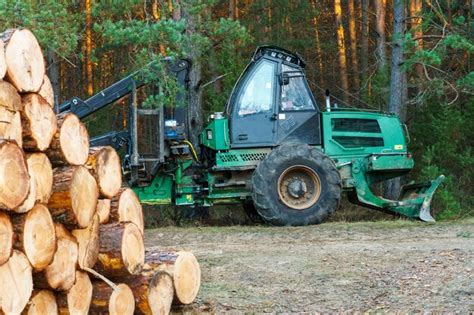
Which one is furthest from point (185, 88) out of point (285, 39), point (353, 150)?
point (285, 39)

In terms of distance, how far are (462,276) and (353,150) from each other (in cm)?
553

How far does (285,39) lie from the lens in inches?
802

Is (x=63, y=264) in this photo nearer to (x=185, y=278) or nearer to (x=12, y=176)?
(x=12, y=176)

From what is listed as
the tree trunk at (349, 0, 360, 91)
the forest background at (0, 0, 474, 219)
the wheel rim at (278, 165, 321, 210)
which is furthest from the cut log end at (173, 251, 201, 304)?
the tree trunk at (349, 0, 360, 91)

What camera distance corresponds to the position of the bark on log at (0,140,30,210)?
4.33 metres

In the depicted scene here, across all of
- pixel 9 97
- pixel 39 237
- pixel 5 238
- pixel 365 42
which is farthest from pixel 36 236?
pixel 365 42

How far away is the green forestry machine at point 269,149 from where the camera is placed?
11.2 m

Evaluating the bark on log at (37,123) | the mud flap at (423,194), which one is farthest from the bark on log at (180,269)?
the mud flap at (423,194)

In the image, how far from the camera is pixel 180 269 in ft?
19.6

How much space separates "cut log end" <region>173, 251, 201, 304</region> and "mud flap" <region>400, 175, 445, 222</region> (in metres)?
6.32

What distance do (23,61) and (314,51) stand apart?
1913cm

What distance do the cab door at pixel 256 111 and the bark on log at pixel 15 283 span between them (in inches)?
285

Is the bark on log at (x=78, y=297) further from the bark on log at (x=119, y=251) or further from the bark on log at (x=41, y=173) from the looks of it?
the bark on log at (x=41, y=173)

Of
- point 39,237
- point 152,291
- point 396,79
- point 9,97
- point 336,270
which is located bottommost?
point 336,270
